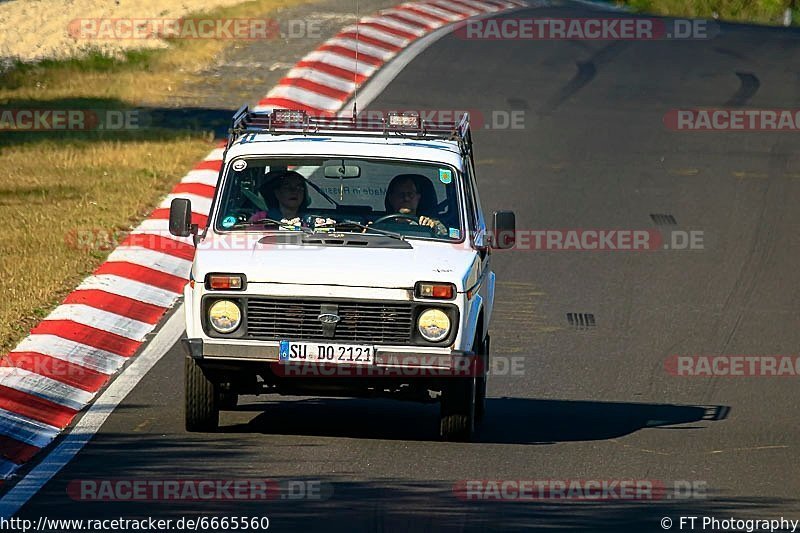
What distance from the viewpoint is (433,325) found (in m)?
9.88

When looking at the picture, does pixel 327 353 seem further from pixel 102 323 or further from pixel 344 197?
pixel 102 323

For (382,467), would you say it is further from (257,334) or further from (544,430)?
(544,430)

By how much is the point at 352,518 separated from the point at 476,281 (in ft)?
8.53

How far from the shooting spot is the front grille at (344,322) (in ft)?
32.2

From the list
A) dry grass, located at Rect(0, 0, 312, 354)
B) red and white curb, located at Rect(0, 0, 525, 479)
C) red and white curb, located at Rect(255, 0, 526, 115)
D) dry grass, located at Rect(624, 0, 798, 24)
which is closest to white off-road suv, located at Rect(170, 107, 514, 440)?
red and white curb, located at Rect(0, 0, 525, 479)

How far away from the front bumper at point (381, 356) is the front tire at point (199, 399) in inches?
6.6

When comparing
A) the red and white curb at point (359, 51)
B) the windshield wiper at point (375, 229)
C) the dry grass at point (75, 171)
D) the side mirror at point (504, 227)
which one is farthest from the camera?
the red and white curb at point (359, 51)

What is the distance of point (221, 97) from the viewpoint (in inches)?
912

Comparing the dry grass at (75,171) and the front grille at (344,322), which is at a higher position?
the front grille at (344,322)

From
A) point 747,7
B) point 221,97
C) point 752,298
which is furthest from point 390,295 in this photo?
point 747,7

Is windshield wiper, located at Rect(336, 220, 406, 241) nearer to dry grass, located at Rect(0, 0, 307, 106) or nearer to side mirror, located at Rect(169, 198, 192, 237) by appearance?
side mirror, located at Rect(169, 198, 192, 237)

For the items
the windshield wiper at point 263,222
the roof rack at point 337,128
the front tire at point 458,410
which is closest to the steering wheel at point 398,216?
the windshield wiper at point 263,222

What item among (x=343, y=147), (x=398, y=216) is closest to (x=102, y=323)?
(x=343, y=147)

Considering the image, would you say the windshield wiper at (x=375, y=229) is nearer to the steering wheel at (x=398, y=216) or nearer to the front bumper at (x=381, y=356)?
the steering wheel at (x=398, y=216)
